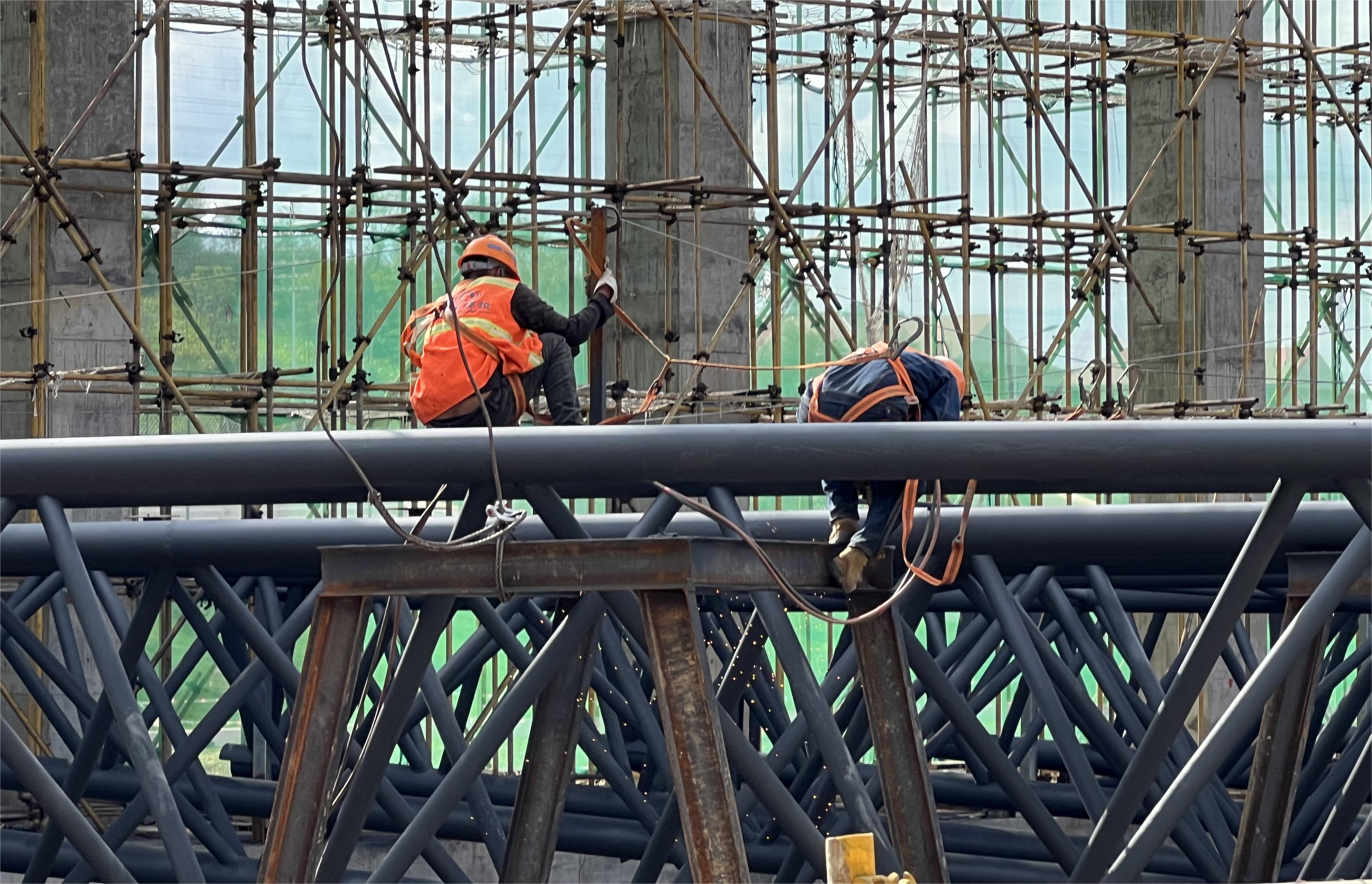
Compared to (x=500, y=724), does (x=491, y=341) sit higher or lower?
higher

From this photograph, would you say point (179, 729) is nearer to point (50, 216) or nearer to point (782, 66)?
point (50, 216)

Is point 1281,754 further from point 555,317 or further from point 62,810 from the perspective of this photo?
point 62,810

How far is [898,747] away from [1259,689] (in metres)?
1.20

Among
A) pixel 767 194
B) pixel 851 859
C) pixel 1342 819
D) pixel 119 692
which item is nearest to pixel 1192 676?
pixel 1342 819

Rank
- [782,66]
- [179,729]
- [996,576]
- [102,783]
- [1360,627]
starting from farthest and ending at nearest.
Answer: [782,66] < [1360,627] < [102,783] < [179,729] < [996,576]

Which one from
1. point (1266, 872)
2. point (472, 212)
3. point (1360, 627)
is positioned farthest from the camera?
point (1360, 627)

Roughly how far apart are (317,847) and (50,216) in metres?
9.41

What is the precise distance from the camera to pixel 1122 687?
10.7m

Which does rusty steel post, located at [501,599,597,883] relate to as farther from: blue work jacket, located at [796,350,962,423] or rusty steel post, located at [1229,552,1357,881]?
rusty steel post, located at [1229,552,1357,881]

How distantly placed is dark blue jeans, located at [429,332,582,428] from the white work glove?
25 cm

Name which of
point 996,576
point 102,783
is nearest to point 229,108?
point 102,783

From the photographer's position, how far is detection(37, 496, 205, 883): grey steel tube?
23.2 ft

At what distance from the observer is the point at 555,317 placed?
321 inches

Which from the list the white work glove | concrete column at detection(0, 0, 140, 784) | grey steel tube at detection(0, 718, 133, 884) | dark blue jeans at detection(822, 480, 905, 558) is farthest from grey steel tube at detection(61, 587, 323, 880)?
concrete column at detection(0, 0, 140, 784)
